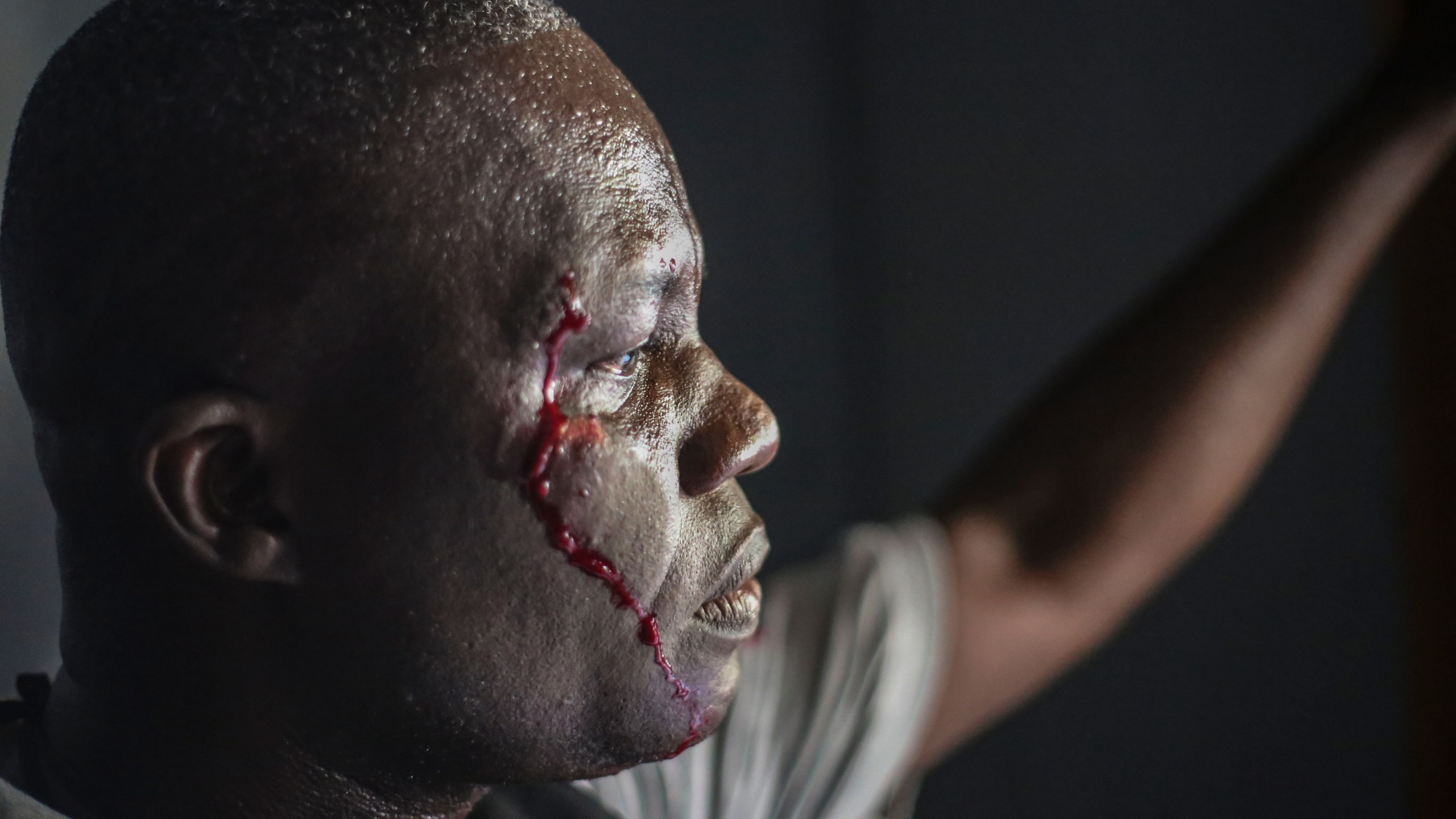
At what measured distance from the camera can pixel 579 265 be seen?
1.66ft

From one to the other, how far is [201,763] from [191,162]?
10.6 inches

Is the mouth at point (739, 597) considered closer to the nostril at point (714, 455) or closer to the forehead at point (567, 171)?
the nostril at point (714, 455)

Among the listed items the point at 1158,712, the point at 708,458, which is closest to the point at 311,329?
the point at 708,458

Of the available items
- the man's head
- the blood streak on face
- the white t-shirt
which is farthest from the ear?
the white t-shirt

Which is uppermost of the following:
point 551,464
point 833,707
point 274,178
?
point 274,178

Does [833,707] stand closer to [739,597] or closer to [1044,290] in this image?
[739,597]

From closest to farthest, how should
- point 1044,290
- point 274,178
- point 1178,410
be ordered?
point 274,178, point 1178,410, point 1044,290

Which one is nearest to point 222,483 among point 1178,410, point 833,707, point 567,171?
point 567,171

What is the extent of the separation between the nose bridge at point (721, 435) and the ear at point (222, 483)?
0.60 feet

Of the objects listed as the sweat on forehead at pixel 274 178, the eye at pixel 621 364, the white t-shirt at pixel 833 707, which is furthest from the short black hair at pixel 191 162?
the white t-shirt at pixel 833 707

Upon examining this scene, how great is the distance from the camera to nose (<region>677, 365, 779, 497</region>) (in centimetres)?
55

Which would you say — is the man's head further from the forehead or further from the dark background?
the dark background

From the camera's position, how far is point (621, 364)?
54cm

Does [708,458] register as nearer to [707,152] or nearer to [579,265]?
[579,265]
